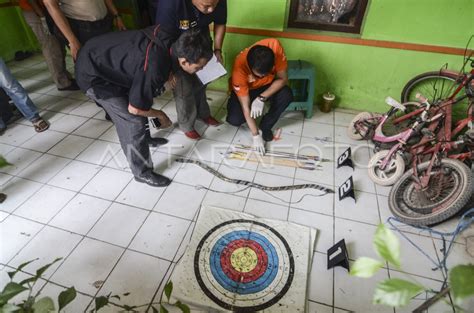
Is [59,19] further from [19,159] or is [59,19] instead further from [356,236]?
[356,236]

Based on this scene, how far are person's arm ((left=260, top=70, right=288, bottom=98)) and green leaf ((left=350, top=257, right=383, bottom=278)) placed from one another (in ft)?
6.07

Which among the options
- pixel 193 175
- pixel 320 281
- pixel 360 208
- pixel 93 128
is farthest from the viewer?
pixel 93 128

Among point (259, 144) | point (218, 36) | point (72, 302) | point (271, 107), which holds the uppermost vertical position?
Result: point (218, 36)

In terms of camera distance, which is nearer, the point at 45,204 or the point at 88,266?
the point at 88,266

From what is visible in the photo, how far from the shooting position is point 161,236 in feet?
5.11

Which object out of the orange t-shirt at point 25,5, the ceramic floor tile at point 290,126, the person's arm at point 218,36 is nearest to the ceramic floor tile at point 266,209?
the ceramic floor tile at point 290,126

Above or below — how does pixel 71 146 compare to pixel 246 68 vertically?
below

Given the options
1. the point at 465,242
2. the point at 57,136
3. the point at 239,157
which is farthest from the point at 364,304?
the point at 57,136

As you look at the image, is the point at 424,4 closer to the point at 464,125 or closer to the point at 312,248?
the point at 464,125

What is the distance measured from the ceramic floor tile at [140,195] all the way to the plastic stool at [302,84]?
1469 millimetres

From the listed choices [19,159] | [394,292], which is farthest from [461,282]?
[19,159]

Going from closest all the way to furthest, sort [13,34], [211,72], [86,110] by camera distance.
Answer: [211,72]
[86,110]
[13,34]

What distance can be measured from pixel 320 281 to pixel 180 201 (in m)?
0.95

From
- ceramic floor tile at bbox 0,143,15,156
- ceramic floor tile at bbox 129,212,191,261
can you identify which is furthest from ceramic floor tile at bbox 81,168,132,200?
ceramic floor tile at bbox 0,143,15,156
